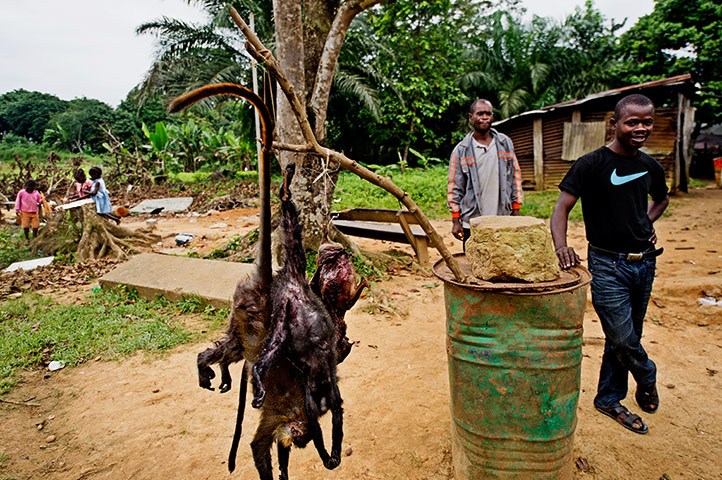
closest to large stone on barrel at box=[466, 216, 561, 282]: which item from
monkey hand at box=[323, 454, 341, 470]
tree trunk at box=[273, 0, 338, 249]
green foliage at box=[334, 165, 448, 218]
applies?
monkey hand at box=[323, 454, 341, 470]

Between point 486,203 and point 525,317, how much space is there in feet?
6.42

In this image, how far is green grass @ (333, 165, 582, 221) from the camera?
1029cm

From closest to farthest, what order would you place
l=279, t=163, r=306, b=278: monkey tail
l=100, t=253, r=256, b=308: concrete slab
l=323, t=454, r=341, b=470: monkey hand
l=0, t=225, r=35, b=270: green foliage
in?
1. l=279, t=163, r=306, b=278: monkey tail
2. l=323, t=454, r=341, b=470: monkey hand
3. l=100, t=253, r=256, b=308: concrete slab
4. l=0, t=225, r=35, b=270: green foliage

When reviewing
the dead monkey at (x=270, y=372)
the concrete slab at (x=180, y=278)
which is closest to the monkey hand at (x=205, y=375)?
the dead monkey at (x=270, y=372)

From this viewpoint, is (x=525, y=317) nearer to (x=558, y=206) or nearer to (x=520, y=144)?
(x=558, y=206)

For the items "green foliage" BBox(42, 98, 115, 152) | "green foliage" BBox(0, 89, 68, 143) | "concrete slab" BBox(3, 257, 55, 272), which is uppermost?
"green foliage" BBox(0, 89, 68, 143)

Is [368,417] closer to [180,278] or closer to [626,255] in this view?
[626,255]

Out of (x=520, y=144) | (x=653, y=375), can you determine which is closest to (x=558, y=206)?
(x=653, y=375)

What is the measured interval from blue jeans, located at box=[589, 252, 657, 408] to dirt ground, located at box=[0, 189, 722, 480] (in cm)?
50

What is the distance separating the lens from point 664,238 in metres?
7.52

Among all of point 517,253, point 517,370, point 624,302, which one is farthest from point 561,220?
point 517,370

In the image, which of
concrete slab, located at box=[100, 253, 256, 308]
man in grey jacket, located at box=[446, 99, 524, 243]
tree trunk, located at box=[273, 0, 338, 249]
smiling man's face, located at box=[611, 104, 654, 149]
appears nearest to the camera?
smiling man's face, located at box=[611, 104, 654, 149]

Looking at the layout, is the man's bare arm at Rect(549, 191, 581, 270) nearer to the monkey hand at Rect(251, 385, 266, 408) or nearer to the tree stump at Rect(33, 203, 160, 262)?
the monkey hand at Rect(251, 385, 266, 408)

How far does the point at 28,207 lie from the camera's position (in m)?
8.96
